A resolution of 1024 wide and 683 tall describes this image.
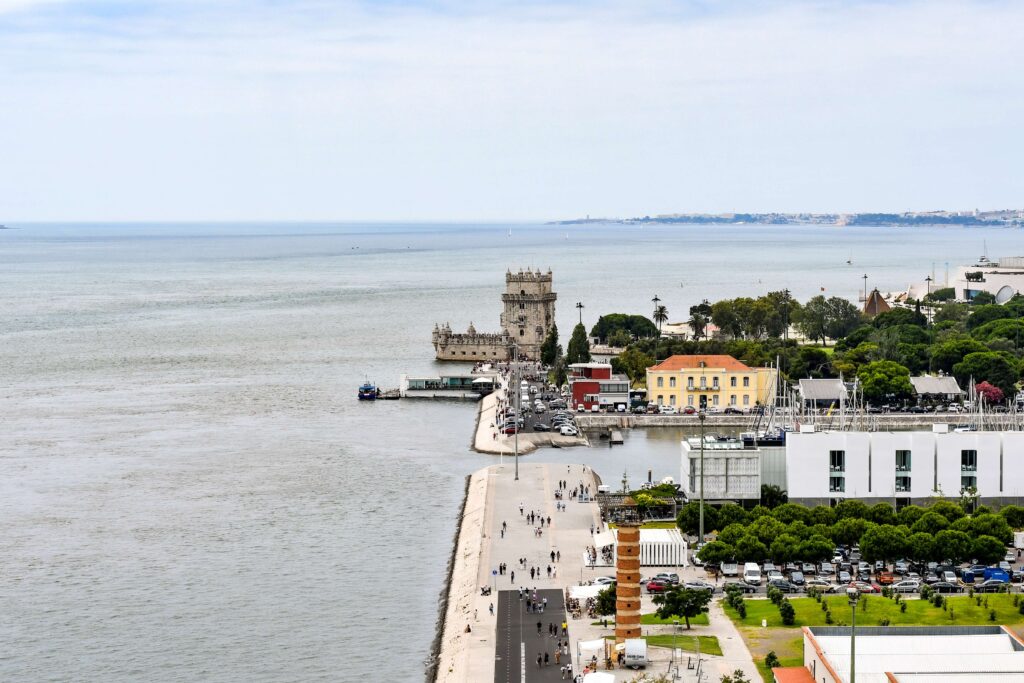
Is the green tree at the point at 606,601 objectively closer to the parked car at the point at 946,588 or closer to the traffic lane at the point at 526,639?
the traffic lane at the point at 526,639

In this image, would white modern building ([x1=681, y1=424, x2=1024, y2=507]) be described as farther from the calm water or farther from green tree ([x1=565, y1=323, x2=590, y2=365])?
green tree ([x1=565, y1=323, x2=590, y2=365])

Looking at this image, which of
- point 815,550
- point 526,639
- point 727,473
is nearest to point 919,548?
point 815,550

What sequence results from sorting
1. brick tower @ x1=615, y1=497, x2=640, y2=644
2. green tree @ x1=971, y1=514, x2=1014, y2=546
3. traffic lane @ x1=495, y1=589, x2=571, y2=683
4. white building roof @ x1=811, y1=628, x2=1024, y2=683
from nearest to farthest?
white building roof @ x1=811, y1=628, x2=1024, y2=683
traffic lane @ x1=495, y1=589, x2=571, y2=683
brick tower @ x1=615, y1=497, x2=640, y2=644
green tree @ x1=971, y1=514, x2=1014, y2=546

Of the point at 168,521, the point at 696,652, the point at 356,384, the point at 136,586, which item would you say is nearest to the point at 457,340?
the point at 356,384

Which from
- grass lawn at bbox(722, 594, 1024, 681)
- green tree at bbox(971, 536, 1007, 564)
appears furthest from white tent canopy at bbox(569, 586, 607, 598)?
green tree at bbox(971, 536, 1007, 564)

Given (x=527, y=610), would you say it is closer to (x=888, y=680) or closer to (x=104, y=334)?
(x=888, y=680)
